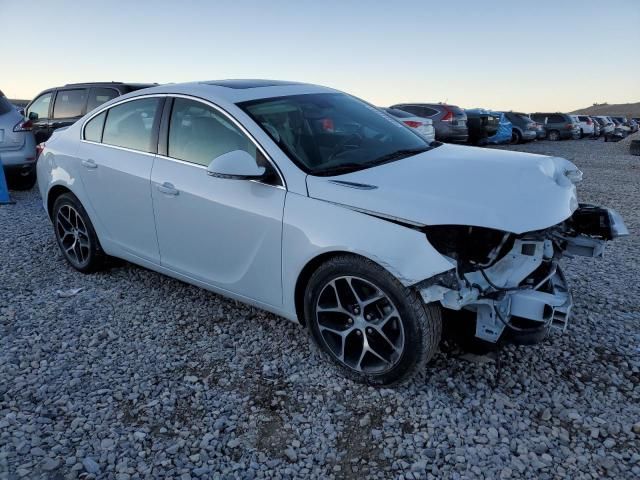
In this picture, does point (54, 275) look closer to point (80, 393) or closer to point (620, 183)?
point (80, 393)

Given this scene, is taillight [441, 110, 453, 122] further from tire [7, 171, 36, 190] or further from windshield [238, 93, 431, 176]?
windshield [238, 93, 431, 176]

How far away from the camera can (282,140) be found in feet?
10.4

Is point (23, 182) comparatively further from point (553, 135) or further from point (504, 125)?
point (553, 135)

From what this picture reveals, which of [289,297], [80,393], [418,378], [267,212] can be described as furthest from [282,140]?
[80,393]

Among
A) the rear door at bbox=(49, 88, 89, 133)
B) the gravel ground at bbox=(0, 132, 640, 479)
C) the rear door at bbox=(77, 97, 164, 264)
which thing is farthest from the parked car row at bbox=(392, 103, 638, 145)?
the gravel ground at bbox=(0, 132, 640, 479)

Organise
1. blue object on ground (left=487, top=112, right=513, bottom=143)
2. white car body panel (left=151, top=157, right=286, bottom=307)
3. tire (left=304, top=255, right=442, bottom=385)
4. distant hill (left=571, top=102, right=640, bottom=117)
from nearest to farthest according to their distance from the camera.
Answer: tire (left=304, top=255, right=442, bottom=385), white car body panel (left=151, top=157, right=286, bottom=307), blue object on ground (left=487, top=112, right=513, bottom=143), distant hill (left=571, top=102, right=640, bottom=117)

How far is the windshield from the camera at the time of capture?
3.12 meters

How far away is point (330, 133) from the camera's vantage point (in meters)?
3.42

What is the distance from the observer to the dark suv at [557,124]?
89.4 feet

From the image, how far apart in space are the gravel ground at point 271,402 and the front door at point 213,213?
0.49 m

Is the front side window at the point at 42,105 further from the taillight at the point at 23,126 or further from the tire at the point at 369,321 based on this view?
the tire at the point at 369,321

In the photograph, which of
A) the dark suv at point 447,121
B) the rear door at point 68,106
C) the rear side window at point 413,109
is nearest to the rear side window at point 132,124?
the rear door at point 68,106

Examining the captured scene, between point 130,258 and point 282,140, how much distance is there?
1782mm

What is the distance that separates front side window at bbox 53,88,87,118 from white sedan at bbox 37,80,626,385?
6.07 metres
